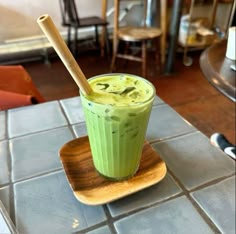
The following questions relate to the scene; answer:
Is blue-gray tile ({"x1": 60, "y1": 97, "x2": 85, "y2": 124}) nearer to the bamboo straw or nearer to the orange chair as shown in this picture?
the orange chair

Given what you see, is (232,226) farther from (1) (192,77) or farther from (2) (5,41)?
(1) (192,77)

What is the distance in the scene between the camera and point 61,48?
1.23 feet

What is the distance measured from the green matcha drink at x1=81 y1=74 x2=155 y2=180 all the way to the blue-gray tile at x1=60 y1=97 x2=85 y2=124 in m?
0.23

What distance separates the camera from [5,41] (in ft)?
1.88

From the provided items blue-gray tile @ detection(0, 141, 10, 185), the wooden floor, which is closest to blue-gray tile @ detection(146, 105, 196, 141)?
blue-gray tile @ detection(0, 141, 10, 185)

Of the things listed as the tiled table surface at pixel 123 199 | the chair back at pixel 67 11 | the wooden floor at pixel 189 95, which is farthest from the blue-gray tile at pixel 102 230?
the wooden floor at pixel 189 95

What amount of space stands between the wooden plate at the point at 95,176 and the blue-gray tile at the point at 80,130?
0.05 m

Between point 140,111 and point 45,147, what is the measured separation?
1.02 ft

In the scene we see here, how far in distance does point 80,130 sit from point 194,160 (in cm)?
31

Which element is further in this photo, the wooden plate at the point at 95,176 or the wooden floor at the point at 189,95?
the wooden floor at the point at 189,95

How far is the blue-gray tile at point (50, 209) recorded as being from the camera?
0.47 meters

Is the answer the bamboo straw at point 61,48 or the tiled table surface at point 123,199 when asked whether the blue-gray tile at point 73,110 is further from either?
the bamboo straw at point 61,48

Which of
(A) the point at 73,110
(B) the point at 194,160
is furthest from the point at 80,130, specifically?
(B) the point at 194,160

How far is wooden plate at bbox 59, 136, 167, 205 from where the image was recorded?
0.51 meters
